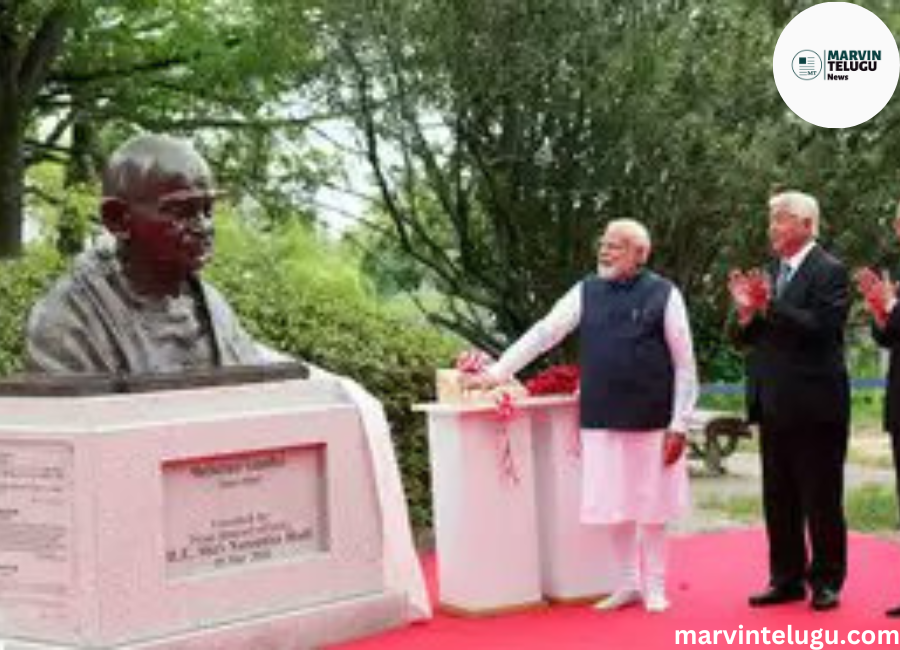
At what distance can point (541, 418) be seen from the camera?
7691 mm

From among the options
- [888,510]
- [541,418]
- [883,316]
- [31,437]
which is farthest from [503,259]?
[31,437]

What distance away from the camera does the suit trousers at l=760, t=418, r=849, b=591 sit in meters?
6.89

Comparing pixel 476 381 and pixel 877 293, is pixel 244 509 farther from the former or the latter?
pixel 877 293

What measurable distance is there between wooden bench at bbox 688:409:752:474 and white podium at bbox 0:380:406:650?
Result: 8101 millimetres

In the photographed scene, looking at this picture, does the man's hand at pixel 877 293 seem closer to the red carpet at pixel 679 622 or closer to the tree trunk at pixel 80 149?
the red carpet at pixel 679 622

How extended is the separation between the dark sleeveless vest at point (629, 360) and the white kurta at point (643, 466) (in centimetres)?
4

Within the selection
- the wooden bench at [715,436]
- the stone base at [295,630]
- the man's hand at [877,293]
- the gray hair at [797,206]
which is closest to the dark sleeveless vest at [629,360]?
the gray hair at [797,206]

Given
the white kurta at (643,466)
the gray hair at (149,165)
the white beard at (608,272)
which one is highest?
the gray hair at (149,165)

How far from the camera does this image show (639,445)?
7.02 metres

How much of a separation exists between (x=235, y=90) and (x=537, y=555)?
37.2 feet

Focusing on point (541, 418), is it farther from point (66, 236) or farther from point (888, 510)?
point (66, 236)

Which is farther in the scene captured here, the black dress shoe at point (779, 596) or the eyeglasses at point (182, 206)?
the black dress shoe at point (779, 596)

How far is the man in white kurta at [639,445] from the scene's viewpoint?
698 centimetres

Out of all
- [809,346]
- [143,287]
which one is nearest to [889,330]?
[809,346]
